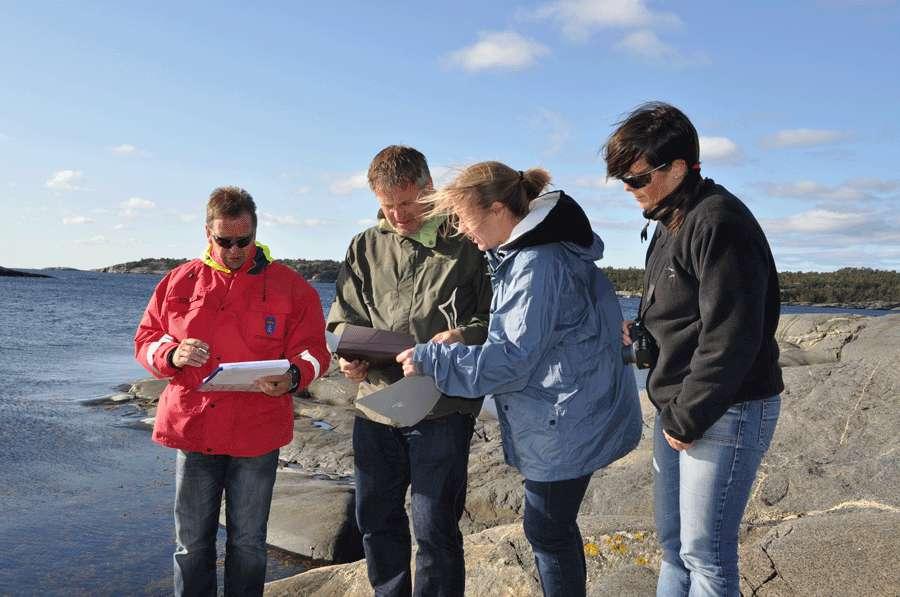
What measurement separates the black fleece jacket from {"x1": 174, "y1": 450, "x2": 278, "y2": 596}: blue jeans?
2.02 metres

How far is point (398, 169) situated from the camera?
10.9ft

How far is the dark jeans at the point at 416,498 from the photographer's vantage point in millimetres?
3303

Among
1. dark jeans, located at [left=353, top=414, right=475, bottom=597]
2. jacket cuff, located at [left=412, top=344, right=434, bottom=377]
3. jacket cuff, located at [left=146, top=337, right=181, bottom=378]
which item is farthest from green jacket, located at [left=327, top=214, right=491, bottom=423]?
jacket cuff, located at [left=146, top=337, right=181, bottom=378]

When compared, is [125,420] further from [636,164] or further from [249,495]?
[636,164]

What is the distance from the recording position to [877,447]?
6059mm

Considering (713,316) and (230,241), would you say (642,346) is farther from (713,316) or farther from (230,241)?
(230,241)

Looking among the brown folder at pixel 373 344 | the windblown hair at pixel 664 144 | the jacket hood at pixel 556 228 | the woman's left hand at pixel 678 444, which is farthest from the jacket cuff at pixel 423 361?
the windblown hair at pixel 664 144

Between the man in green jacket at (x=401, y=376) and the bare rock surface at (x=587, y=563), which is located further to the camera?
the bare rock surface at (x=587, y=563)

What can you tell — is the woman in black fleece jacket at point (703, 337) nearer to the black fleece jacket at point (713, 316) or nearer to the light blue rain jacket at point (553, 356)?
the black fleece jacket at point (713, 316)

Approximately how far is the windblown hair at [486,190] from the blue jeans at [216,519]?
1.67 meters

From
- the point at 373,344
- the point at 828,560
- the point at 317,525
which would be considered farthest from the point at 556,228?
the point at 317,525

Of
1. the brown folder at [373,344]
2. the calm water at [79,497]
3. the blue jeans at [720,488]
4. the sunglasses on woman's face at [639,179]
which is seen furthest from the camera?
the calm water at [79,497]

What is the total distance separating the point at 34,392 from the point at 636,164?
15480 millimetres

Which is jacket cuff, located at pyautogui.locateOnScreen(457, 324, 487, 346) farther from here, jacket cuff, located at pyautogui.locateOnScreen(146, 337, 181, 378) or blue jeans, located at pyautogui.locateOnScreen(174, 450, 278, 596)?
jacket cuff, located at pyautogui.locateOnScreen(146, 337, 181, 378)
